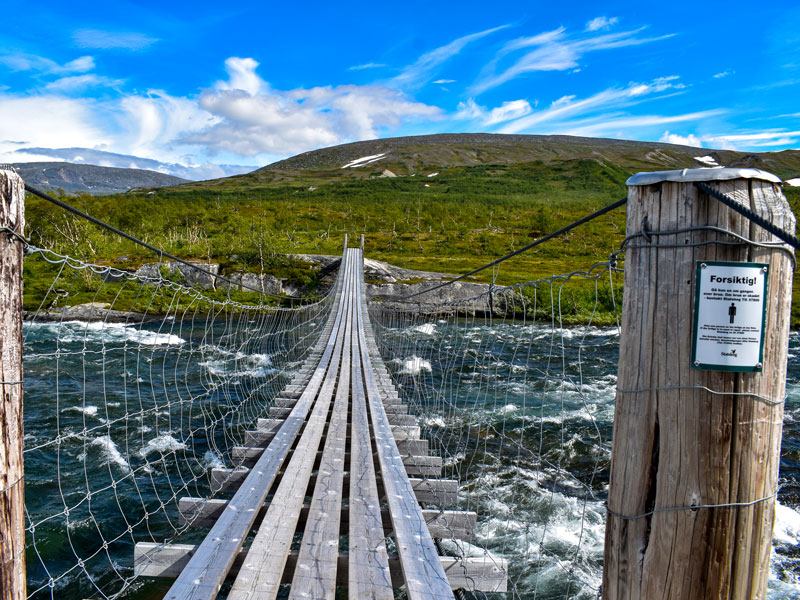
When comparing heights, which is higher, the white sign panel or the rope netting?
the white sign panel

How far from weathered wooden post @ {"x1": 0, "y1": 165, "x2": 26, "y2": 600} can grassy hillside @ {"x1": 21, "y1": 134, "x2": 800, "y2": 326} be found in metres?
1.80

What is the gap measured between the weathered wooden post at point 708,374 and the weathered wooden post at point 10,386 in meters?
1.75

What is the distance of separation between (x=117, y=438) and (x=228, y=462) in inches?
99.7

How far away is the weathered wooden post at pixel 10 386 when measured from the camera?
1483 millimetres

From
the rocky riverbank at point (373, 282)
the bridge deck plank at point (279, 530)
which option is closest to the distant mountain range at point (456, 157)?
the rocky riverbank at point (373, 282)

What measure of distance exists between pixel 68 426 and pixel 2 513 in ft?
28.7

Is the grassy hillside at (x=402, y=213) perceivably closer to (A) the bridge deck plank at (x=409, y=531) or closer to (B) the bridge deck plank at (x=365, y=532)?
(A) the bridge deck plank at (x=409, y=531)

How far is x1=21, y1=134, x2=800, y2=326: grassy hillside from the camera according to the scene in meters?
33.7

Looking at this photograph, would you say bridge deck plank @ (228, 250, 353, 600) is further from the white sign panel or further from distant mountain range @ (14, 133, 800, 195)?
distant mountain range @ (14, 133, 800, 195)

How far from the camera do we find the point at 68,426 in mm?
8820

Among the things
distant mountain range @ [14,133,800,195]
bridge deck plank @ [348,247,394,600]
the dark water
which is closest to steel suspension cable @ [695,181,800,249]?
the dark water

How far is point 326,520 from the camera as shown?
113 inches

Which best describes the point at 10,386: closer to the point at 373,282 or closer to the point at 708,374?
the point at 708,374

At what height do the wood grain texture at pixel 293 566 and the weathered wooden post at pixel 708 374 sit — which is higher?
the weathered wooden post at pixel 708 374
